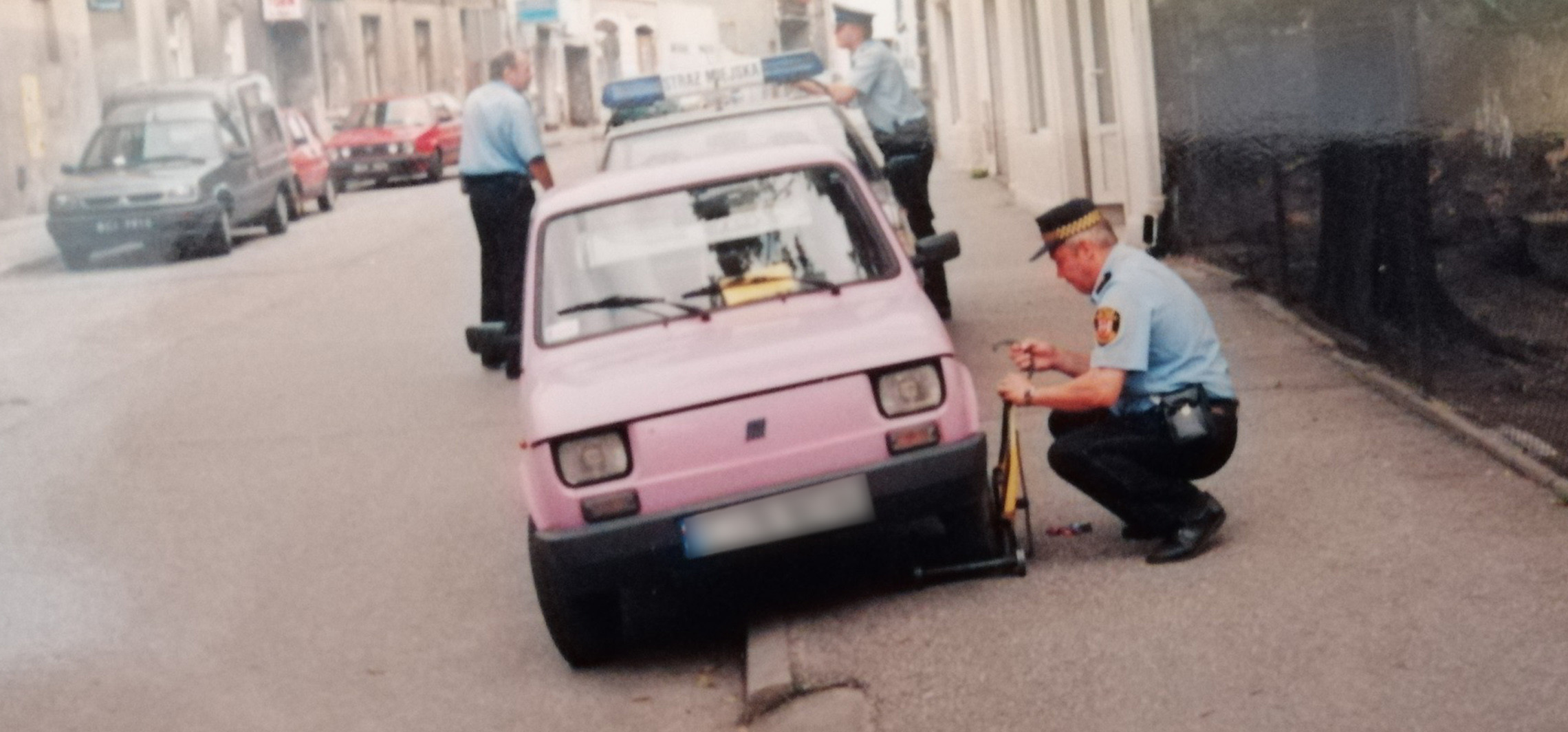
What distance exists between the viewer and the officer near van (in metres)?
13.7

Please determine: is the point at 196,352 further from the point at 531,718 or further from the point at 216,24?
the point at 216,24

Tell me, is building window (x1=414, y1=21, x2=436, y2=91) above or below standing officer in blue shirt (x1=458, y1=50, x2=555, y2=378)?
above

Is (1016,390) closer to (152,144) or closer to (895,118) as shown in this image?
(895,118)

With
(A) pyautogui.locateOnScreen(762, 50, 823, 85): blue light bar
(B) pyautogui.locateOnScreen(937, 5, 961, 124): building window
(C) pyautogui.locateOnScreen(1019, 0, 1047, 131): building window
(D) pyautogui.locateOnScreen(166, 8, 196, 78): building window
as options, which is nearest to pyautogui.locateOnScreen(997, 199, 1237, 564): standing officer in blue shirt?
(A) pyautogui.locateOnScreen(762, 50, 823, 85): blue light bar

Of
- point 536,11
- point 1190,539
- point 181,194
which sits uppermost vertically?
point 536,11

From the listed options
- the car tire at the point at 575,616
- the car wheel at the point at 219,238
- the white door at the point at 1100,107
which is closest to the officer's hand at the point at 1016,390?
the car tire at the point at 575,616

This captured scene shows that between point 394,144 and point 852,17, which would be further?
point 394,144

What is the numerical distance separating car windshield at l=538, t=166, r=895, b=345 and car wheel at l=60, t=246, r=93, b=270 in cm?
1908

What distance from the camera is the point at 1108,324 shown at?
688cm

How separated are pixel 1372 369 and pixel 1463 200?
4.71 feet

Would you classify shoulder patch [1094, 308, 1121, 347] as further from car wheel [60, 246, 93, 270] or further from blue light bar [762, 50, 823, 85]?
car wheel [60, 246, 93, 270]

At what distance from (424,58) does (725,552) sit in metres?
56.7

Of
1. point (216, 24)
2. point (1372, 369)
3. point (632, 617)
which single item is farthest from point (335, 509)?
point (216, 24)

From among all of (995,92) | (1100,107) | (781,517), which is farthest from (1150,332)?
(995,92)
